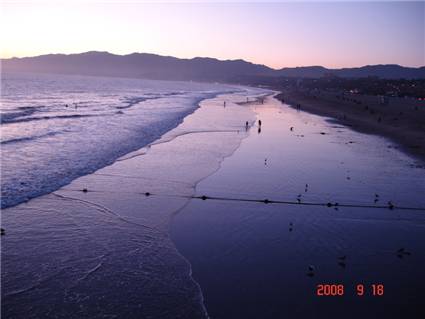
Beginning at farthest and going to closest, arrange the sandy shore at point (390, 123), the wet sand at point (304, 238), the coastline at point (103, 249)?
the sandy shore at point (390, 123), the wet sand at point (304, 238), the coastline at point (103, 249)

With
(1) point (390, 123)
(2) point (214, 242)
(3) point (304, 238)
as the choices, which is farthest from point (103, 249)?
A: (1) point (390, 123)

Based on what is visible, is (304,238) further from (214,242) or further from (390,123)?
(390,123)

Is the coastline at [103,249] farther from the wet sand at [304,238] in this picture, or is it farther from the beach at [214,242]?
the wet sand at [304,238]

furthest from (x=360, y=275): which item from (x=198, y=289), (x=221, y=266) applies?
(x=198, y=289)

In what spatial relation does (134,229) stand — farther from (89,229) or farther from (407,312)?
(407,312)

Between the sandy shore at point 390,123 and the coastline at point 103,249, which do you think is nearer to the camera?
the coastline at point 103,249

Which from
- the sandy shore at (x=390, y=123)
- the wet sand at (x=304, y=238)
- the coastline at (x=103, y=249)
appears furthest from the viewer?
the sandy shore at (x=390, y=123)

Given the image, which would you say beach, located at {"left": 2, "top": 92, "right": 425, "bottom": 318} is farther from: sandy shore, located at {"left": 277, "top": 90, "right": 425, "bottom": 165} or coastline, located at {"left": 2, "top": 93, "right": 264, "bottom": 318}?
sandy shore, located at {"left": 277, "top": 90, "right": 425, "bottom": 165}

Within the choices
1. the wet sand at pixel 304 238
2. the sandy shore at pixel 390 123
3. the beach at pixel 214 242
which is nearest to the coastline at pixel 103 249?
the beach at pixel 214 242
